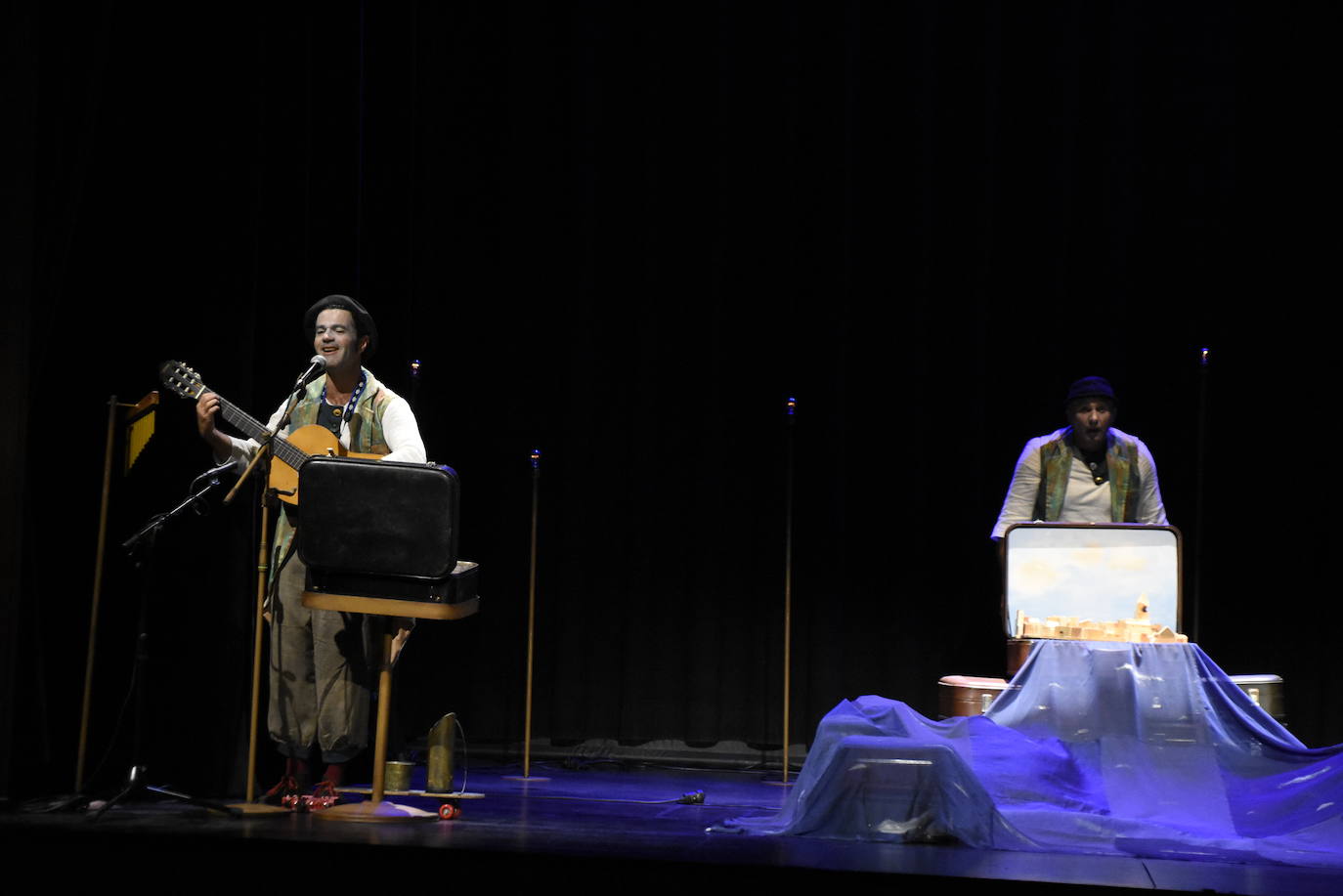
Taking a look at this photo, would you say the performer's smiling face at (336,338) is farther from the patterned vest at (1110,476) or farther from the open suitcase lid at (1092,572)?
the patterned vest at (1110,476)

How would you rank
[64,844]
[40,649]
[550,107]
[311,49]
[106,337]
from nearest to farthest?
1. [64,844]
2. [40,649]
3. [106,337]
4. [311,49]
5. [550,107]

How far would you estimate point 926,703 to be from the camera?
6168 millimetres

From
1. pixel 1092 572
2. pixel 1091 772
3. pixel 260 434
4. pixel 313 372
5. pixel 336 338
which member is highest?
pixel 336 338

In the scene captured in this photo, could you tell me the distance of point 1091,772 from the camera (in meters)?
4.09

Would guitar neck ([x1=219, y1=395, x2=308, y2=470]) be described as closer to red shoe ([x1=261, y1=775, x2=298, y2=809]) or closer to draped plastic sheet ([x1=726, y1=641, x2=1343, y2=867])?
red shoe ([x1=261, y1=775, x2=298, y2=809])

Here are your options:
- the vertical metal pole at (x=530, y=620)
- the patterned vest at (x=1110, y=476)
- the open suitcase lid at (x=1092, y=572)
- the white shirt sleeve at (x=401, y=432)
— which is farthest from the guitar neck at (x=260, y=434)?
the patterned vest at (x=1110, y=476)

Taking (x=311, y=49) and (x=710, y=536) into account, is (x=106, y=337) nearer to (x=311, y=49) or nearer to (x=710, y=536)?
(x=311, y=49)

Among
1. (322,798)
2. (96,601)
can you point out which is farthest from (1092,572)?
(96,601)

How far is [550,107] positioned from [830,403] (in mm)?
2087

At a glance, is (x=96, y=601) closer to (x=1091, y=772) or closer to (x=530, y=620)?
(x=530, y=620)

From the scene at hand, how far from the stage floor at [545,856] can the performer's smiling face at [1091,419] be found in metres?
2.17

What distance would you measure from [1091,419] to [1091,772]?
172cm

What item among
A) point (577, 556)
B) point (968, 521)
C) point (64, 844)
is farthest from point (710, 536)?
point (64, 844)

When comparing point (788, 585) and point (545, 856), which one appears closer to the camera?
point (545, 856)
